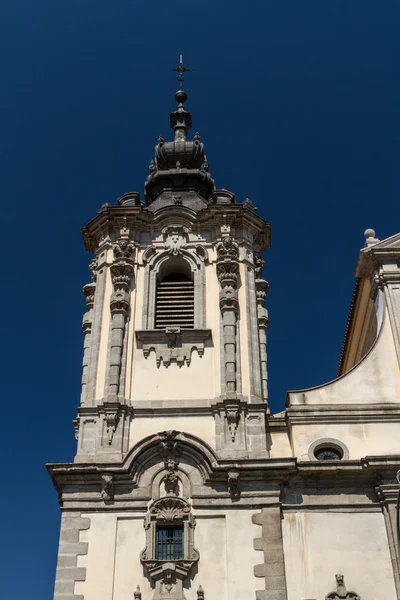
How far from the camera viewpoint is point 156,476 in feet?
52.9

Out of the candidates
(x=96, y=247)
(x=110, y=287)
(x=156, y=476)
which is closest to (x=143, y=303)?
(x=110, y=287)

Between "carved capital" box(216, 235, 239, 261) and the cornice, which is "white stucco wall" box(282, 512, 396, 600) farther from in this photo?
"carved capital" box(216, 235, 239, 261)

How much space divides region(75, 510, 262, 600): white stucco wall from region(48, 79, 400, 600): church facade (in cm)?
2

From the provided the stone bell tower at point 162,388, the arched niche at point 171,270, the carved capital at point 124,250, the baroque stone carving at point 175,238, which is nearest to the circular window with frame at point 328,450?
the stone bell tower at point 162,388

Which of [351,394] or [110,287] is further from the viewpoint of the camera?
[110,287]

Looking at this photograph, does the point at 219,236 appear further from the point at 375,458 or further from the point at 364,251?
the point at 375,458

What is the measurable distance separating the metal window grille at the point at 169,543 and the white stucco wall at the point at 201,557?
282 millimetres

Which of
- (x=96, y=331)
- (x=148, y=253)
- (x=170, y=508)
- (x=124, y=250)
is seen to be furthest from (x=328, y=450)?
(x=124, y=250)

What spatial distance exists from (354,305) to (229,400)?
20.1 feet

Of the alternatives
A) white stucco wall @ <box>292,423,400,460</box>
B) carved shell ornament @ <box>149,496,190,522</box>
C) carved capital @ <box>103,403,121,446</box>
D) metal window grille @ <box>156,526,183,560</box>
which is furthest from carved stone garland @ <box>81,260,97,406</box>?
white stucco wall @ <box>292,423,400,460</box>

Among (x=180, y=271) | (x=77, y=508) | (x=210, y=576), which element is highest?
(x=180, y=271)

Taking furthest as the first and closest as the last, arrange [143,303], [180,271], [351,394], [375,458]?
[180,271]
[143,303]
[351,394]
[375,458]

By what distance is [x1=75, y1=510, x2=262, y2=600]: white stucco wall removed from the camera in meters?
14.8

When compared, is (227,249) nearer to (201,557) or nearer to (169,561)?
(201,557)
